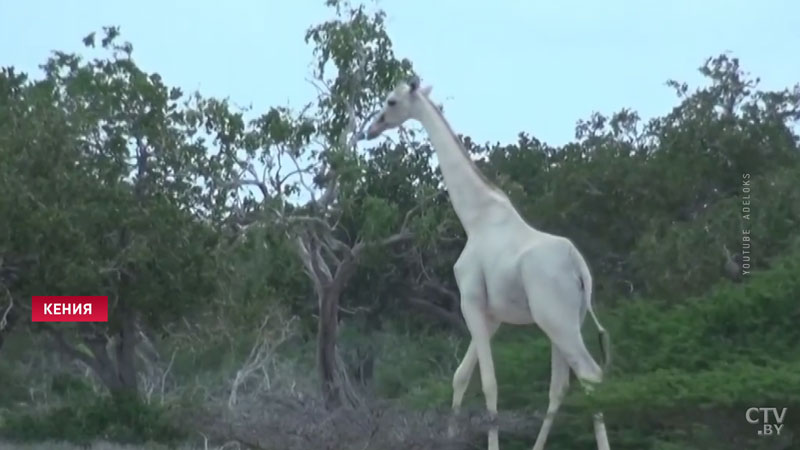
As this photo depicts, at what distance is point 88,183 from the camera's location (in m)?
20.6

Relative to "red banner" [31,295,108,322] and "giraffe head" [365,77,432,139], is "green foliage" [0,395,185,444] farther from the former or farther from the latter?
"giraffe head" [365,77,432,139]

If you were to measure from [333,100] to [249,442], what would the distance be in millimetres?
14038

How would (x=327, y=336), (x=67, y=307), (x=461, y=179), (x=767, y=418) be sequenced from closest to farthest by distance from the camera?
(x=767, y=418) → (x=461, y=179) → (x=67, y=307) → (x=327, y=336)

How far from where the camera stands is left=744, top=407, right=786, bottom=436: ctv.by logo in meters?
9.31

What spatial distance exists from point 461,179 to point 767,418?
298 cm

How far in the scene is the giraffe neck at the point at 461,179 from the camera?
11.3 m

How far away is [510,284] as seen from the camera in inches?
425

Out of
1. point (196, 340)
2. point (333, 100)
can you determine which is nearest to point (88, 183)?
point (196, 340)

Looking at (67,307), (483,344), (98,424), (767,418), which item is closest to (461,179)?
(483,344)

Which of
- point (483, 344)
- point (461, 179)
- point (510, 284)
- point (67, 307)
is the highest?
point (67, 307)

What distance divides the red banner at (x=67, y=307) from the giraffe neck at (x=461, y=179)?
9495mm

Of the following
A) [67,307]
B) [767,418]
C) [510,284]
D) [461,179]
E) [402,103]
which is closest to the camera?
[767,418]

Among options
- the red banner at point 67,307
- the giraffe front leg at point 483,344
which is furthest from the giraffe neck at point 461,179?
the red banner at point 67,307

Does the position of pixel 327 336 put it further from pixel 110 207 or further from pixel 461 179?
pixel 461 179
